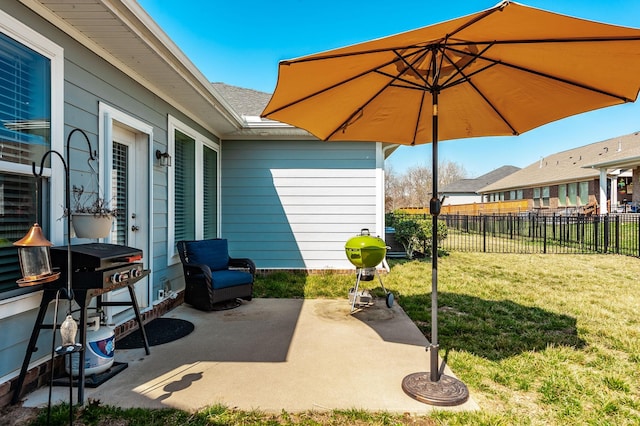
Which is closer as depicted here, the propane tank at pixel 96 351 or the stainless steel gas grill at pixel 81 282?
the stainless steel gas grill at pixel 81 282

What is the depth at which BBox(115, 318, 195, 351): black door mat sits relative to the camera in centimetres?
339

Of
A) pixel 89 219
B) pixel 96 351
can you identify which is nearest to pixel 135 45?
pixel 89 219

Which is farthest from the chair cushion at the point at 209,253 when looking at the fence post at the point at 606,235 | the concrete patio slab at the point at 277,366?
the fence post at the point at 606,235

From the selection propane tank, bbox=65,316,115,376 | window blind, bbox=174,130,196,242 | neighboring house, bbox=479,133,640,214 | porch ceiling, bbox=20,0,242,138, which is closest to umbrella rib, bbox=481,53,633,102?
porch ceiling, bbox=20,0,242,138

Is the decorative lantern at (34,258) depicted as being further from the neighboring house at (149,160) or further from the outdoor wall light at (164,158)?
the outdoor wall light at (164,158)

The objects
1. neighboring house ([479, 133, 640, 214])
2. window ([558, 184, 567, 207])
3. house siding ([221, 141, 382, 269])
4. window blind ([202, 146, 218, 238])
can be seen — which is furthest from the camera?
window ([558, 184, 567, 207])

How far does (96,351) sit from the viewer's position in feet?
8.60

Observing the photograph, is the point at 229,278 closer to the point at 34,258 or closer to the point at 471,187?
the point at 34,258

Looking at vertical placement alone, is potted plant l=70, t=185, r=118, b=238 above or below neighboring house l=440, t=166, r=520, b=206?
below

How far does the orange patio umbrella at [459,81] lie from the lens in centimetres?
196

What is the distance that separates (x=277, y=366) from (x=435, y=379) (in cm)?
127

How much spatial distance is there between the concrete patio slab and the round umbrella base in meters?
0.05

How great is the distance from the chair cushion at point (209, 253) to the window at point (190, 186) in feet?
0.99

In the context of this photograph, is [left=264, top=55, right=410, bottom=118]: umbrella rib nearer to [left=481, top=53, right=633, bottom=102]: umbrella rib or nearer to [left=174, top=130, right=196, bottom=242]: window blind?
[left=481, top=53, right=633, bottom=102]: umbrella rib
